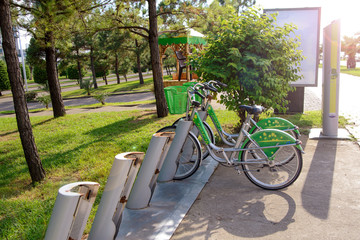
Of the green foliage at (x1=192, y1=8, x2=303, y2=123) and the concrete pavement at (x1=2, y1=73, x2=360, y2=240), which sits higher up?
the green foliage at (x1=192, y1=8, x2=303, y2=123)

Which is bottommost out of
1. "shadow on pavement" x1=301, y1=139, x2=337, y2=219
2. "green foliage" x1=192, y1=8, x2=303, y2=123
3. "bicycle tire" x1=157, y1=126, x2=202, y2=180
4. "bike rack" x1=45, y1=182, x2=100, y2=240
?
"shadow on pavement" x1=301, y1=139, x2=337, y2=219

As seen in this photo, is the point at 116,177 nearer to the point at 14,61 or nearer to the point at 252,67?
the point at 14,61

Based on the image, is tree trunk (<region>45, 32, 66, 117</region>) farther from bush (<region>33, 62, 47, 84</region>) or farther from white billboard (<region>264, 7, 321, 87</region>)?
bush (<region>33, 62, 47, 84</region>)

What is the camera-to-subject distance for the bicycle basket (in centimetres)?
957

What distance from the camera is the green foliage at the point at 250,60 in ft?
20.2

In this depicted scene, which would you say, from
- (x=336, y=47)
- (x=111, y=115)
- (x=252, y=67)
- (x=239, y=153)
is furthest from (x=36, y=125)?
(x=336, y=47)

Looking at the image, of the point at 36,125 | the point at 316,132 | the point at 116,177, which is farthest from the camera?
the point at 36,125

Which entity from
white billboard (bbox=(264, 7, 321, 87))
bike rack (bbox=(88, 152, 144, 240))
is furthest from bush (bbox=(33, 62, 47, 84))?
bike rack (bbox=(88, 152, 144, 240))

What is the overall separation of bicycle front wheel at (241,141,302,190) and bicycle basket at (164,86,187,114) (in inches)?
205

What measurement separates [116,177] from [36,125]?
8220 mm

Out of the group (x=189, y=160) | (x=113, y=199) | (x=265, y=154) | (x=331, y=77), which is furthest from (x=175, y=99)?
(x=113, y=199)

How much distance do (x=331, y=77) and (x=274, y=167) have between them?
317 centimetres

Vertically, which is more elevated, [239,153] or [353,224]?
[239,153]

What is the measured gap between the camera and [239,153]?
432 cm
